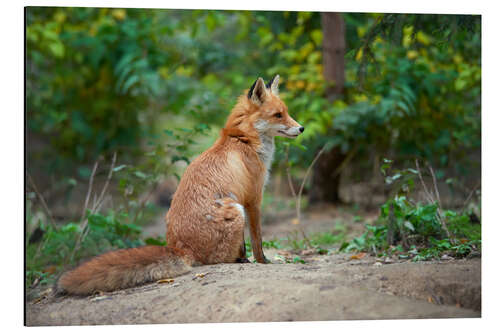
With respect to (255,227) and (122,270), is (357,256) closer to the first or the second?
(255,227)

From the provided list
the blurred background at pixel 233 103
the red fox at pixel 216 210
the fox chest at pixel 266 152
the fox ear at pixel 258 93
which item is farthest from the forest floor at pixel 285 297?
the fox ear at pixel 258 93

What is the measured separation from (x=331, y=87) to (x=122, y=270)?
559 centimetres

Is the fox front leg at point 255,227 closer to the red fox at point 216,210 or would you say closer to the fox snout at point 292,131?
the red fox at point 216,210

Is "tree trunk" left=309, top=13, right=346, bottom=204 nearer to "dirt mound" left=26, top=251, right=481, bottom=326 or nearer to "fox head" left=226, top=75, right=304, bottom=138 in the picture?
"fox head" left=226, top=75, right=304, bottom=138

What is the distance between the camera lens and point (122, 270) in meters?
4.23

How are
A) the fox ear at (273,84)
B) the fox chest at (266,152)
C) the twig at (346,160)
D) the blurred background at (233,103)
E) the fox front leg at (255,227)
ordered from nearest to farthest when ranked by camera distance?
1. the fox front leg at (255,227)
2. the fox chest at (266,152)
3. the fox ear at (273,84)
4. the blurred background at (233,103)
5. the twig at (346,160)

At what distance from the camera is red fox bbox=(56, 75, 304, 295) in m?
4.25

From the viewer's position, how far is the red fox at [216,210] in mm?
4250

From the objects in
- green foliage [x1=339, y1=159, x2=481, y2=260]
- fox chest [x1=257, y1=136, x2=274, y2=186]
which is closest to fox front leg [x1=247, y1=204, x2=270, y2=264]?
fox chest [x1=257, y1=136, x2=274, y2=186]

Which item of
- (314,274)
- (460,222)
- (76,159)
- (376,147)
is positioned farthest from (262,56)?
(314,274)

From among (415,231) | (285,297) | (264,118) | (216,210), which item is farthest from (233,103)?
(285,297)

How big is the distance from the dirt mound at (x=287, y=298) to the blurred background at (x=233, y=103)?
1.39m

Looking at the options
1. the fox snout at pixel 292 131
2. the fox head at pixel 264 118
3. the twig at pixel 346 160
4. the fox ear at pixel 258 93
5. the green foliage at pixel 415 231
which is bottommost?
the green foliage at pixel 415 231

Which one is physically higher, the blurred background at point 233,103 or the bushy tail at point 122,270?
the blurred background at point 233,103
